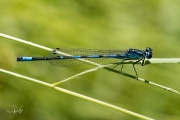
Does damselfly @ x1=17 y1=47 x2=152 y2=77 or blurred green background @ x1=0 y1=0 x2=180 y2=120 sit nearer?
damselfly @ x1=17 y1=47 x2=152 y2=77

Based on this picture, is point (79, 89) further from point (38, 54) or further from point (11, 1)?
point (11, 1)

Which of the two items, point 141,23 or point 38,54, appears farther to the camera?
point 141,23

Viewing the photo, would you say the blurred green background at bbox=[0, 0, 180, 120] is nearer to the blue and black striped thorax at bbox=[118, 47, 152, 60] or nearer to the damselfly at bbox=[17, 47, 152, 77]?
the damselfly at bbox=[17, 47, 152, 77]

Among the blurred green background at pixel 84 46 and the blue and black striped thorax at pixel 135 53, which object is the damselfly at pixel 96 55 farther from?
the blurred green background at pixel 84 46

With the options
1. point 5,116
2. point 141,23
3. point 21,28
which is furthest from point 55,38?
point 141,23

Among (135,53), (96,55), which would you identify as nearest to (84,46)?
(96,55)

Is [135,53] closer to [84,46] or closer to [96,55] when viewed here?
[96,55]

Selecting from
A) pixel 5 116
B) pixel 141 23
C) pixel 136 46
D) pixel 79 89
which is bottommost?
pixel 5 116

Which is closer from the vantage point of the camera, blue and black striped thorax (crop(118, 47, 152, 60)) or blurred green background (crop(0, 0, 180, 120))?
blue and black striped thorax (crop(118, 47, 152, 60))

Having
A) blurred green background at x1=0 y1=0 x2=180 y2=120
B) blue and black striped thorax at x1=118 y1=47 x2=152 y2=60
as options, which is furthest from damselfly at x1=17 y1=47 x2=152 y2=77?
blurred green background at x1=0 y1=0 x2=180 y2=120
